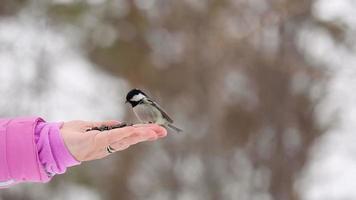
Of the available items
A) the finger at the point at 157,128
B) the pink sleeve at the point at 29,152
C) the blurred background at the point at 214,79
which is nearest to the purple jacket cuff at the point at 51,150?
the pink sleeve at the point at 29,152

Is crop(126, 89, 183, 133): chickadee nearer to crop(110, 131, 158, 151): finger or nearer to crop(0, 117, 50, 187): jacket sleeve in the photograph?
crop(110, 131, 158, 151): finger

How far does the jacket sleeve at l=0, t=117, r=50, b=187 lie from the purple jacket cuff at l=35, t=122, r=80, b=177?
18 mm

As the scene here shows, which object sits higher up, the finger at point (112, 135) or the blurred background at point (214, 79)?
the blurred background at point (214, 79)

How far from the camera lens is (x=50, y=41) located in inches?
157

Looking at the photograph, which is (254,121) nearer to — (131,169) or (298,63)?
(298,63)

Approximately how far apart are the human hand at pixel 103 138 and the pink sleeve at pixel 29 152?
2 centimetres

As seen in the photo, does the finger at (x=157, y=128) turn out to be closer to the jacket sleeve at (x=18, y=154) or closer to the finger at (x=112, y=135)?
the finger at (x=112, y=135)

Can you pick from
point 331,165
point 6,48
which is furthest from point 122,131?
point 331,165

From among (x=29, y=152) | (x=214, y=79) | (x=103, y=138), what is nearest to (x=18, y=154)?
(x=29, y=152)

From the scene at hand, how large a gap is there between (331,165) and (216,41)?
98 centimetres

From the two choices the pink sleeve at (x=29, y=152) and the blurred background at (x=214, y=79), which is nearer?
the pink sleeve at (x=29, y=152)

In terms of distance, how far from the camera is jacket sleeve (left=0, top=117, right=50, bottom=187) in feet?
3.57

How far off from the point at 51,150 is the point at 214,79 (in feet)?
9.84

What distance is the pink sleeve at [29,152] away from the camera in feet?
3.57
